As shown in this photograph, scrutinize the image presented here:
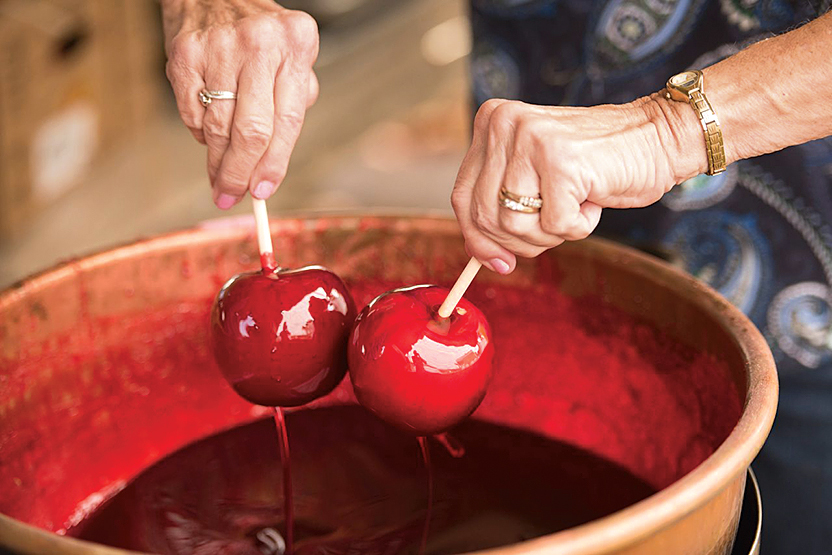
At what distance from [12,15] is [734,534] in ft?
5.60

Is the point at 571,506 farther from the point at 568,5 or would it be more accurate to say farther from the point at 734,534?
the point at 568,5

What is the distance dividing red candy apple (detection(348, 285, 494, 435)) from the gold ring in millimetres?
107

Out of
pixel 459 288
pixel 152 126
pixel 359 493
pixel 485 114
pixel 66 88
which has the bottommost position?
pixel 152 126


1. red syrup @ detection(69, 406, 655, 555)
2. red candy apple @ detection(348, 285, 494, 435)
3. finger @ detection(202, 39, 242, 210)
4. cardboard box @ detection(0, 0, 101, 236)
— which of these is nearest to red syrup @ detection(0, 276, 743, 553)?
red syrup @ detection(69, 406, 655, 555)

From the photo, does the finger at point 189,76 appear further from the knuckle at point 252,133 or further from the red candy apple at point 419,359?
the red candy apple at point 419,359

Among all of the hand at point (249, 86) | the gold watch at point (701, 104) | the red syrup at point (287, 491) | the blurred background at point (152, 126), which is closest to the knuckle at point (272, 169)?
the hand at point (249, 86)

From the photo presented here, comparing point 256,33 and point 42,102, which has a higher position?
point 256,33

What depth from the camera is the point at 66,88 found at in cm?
200

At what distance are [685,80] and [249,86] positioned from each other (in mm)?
332

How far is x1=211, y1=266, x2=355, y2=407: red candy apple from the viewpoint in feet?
2.34

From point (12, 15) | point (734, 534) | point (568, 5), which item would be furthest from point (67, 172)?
point (734, 534)

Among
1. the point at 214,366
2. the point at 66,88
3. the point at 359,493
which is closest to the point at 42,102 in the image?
the point at 66,88

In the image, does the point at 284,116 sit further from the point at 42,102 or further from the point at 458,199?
the point at 42,102

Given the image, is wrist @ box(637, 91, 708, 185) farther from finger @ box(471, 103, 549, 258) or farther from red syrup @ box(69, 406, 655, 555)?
red syrup @ box(69, 406, 655, 555)
